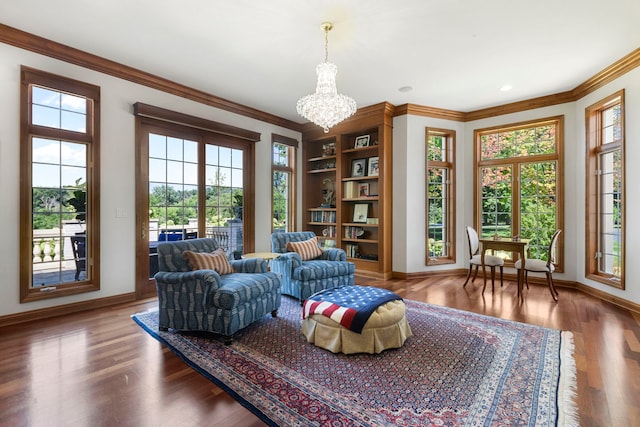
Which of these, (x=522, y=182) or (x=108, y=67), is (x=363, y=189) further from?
(x=108, y=67)

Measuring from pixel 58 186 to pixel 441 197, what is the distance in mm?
5588

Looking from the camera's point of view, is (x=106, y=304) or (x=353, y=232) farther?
(x=353, y=232)

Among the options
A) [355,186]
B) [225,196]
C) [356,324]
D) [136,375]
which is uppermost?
[355,186]

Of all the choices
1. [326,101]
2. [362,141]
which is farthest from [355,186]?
[326,101]

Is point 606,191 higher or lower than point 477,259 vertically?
higher

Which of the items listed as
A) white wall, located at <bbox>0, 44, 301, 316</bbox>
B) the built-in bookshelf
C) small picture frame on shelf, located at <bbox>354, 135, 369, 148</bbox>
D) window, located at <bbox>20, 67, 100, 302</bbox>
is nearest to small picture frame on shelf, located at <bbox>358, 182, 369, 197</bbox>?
the built-in bookshelf

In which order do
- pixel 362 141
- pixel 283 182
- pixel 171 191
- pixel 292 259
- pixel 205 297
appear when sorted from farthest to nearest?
pixel 283 182 → pixel 362 141 → pixel 171 191 → pixel 292 259 → pixel 205 297

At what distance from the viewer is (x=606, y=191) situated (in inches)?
167

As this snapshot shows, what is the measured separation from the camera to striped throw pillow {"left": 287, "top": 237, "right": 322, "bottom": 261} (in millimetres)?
4145

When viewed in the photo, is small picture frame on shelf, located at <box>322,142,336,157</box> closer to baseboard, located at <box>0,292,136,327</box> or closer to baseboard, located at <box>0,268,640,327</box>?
baseboard, located at <box>0,268,640,327</box>

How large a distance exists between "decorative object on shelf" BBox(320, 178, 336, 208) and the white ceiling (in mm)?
2256

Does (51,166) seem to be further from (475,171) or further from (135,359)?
(475,171)

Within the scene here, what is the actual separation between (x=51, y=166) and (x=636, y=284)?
681cm

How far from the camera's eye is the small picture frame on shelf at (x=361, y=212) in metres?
5.70
